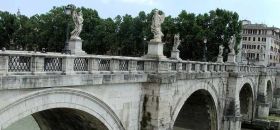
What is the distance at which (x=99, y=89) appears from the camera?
1498 centimetres

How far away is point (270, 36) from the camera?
9538cm

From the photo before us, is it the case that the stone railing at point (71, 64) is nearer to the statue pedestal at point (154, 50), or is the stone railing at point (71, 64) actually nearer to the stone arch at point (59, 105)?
the statue pedestal at point (154, 50)

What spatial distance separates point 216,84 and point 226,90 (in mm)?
2715

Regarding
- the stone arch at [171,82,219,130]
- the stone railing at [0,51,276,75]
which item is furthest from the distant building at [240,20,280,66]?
the stone railing at [0,51,276,75]

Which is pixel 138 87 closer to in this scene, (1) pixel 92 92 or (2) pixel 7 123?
(1) pixel 92 92

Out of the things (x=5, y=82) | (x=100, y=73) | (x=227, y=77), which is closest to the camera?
(x=5, y=82)

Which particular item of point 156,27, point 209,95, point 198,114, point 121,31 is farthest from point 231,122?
point 121,31

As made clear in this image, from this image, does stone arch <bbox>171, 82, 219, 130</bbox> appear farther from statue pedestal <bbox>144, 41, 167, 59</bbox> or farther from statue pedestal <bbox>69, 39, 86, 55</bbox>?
statue pedestal <bbox>69, 39, 86, 55</bbox>

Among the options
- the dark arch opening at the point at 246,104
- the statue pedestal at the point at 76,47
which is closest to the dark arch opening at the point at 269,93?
the dark arch opening at the point at 246,104

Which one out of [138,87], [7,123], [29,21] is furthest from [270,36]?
[7,123]

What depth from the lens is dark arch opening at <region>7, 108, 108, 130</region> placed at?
1575 cm

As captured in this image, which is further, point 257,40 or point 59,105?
point 257,40

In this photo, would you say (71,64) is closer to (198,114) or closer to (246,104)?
(198,114)

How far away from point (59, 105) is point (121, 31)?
→ 151 ft
